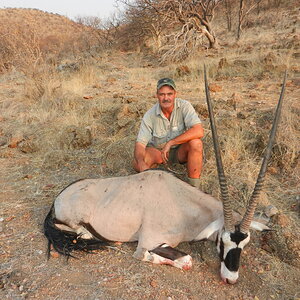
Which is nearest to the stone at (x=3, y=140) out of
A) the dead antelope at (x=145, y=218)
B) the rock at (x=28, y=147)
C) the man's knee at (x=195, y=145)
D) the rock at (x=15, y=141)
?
the rock at (x=15, y=141)

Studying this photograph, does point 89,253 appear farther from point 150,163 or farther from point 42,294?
point 150,163

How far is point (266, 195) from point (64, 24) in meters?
38.1

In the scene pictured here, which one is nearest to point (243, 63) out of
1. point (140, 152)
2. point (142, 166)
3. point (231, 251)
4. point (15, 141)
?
point (140, 152)

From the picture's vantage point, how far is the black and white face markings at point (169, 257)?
2.55 meters

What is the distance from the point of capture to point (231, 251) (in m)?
2.32

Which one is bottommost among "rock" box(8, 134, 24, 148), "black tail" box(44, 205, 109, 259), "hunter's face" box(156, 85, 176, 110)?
"black tail" box(44, 205, 109, 259)

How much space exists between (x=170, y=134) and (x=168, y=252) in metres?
1.64

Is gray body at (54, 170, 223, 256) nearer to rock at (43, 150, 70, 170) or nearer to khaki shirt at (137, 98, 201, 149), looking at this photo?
khaki shirt at (137, 98, 201, 149)

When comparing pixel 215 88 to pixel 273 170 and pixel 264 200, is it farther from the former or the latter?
pixel 264 200

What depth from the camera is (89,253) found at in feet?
9.34

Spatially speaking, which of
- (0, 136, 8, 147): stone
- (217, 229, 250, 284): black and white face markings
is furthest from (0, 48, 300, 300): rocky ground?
(217, 229, 250, 284): black and white face markings

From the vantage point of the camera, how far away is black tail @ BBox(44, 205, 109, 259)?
2.87 meters

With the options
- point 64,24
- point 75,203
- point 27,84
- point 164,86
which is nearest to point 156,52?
point 27,84

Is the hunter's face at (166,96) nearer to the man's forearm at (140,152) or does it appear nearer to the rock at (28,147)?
the man's forearm at (140,152)
